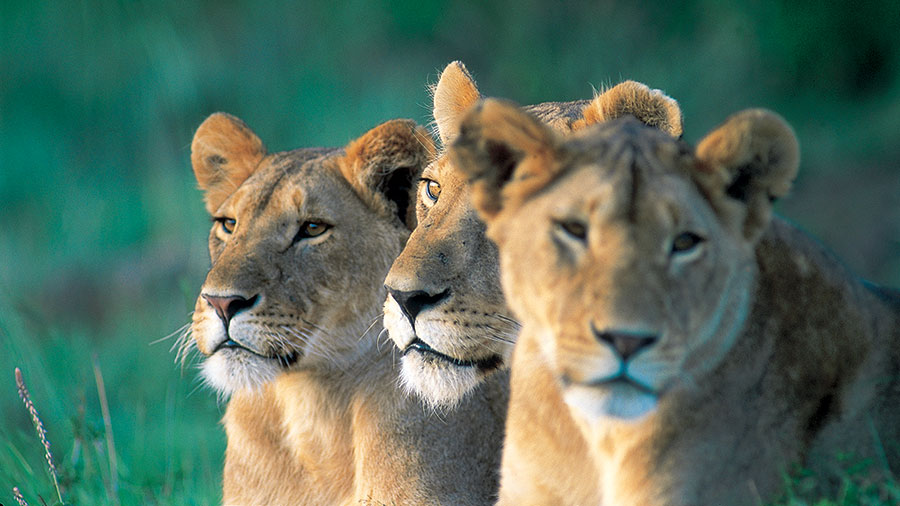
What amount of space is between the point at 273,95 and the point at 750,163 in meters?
7.76

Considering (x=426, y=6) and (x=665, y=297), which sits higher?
(x=426, y=6)

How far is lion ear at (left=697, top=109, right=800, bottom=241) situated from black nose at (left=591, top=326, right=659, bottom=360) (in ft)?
1.14

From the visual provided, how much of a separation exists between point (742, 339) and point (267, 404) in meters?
1.56

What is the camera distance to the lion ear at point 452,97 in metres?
3.38

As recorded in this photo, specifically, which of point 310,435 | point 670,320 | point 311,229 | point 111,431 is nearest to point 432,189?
point 311,229

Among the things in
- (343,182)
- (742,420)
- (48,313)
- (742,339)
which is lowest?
(48,313)

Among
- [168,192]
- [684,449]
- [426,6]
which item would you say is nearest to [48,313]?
[168,192]

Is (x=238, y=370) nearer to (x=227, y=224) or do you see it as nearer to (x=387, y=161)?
(x=227, y=224)

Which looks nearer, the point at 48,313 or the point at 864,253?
the point at 864,253

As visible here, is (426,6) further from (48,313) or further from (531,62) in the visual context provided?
(48,313)

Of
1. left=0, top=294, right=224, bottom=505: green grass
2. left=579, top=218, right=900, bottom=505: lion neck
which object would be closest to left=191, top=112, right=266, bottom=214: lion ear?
left=0, top=294, right=224, bottom=505: green grass

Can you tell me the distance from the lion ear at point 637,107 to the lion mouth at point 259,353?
996 mm

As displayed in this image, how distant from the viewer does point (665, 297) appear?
2074 millimetres

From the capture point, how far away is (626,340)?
2.02 metres
